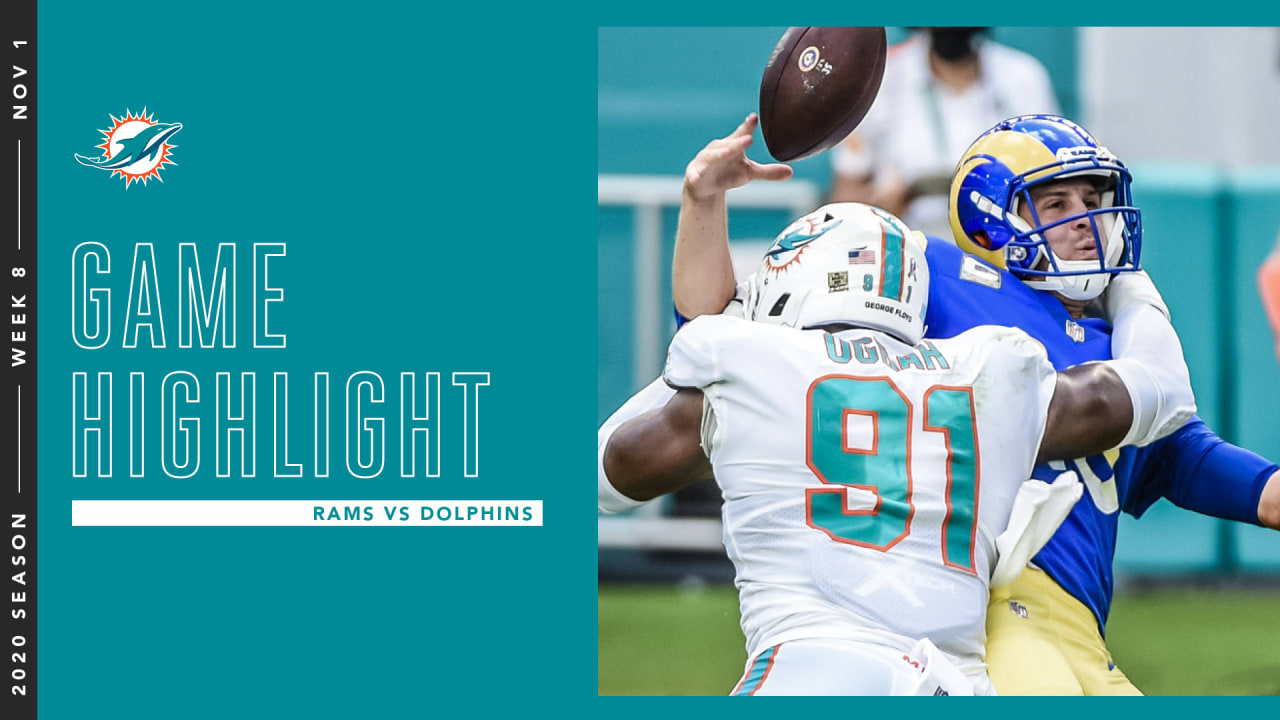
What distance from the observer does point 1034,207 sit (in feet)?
11.7

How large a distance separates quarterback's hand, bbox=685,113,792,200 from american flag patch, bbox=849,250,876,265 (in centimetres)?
42

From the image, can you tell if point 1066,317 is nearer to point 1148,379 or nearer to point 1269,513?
point 1148,379

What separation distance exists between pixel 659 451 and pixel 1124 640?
3759mm

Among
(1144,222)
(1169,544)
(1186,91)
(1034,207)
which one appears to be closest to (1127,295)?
(1034,207)

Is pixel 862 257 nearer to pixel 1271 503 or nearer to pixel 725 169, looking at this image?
pixel 725 169

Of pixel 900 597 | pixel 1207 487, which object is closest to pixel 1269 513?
pixel 1207 487

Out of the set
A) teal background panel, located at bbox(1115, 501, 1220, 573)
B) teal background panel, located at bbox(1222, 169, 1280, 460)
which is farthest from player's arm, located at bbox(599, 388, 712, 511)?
teal background panel, located at bbox(1222, 169, 1280, 460)

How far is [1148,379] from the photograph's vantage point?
3.20 metres

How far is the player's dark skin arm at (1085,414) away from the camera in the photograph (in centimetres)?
Result: 313

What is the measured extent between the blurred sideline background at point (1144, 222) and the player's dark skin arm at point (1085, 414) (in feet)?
12.4

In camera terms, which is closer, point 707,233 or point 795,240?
point 795,240

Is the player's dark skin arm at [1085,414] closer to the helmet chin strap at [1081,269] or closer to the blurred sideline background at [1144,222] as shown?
the helmet chin strap at [1081,269]

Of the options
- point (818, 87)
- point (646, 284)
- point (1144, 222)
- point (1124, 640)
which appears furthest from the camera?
point (646, 284)

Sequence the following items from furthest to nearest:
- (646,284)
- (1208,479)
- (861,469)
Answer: (646,284) < (1208,479) < (861,469)
